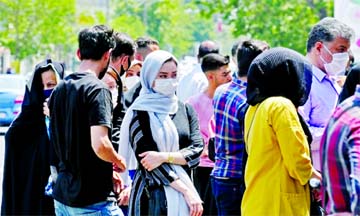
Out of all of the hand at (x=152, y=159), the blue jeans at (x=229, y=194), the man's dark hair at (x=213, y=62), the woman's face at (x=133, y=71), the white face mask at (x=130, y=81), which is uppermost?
the man's dark hair at (x=213, y=62)

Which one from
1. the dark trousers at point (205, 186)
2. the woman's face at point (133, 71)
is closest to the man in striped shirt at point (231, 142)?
the dark trousers at point (205, 186)

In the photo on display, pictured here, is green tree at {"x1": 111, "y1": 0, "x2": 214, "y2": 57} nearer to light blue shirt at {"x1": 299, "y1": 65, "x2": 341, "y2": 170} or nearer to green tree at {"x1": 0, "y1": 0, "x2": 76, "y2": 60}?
green tree at {"x1": 0, "y1": 0, "x2": 76, "y2": 60}

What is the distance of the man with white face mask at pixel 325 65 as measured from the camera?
227 inches

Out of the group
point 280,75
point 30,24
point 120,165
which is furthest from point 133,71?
point 30,24

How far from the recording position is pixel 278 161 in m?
4.71

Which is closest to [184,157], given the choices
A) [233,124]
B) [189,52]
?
[233,124]

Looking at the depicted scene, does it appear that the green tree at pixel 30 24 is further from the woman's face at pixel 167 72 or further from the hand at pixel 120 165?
the hand at pixel 120 165

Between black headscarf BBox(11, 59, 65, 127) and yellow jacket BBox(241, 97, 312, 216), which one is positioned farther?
black headscarf BBox(11, 59, 65, 127)

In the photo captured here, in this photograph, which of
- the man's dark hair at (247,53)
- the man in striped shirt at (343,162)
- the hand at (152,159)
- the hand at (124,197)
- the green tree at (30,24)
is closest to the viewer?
the man in striped shirt at (343,162)

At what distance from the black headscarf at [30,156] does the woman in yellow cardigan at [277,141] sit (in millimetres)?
2272

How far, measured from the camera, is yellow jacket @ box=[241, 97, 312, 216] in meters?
4.64

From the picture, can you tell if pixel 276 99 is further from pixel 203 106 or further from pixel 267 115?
pixel 203 106

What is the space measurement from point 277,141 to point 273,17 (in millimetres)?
27300

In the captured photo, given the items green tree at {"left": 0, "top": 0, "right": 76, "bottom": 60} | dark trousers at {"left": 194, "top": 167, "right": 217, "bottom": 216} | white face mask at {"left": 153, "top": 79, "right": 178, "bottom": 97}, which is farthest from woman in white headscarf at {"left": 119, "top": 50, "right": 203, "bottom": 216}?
green tree at {"left": 0, "top": 0, "right": 76, "bottom": 60}
